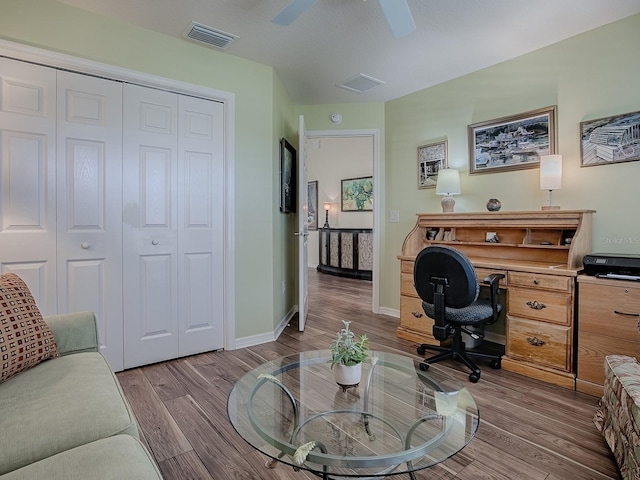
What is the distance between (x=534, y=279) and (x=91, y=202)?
121 inches

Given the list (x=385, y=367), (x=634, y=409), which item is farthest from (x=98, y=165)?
(x=634, y=409)

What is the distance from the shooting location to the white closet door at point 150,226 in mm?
2523

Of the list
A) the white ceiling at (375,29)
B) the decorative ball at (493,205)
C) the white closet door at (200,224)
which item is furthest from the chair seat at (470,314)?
the white ceiling at (375,29)

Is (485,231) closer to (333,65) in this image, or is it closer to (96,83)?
(333,65)

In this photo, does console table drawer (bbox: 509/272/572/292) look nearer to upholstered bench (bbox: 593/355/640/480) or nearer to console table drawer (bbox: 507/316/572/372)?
console table drawer (bbox: 507/316/572/372)

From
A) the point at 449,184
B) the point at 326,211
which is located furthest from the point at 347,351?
the point at 326,211

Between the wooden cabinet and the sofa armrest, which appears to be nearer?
the sofa armrest

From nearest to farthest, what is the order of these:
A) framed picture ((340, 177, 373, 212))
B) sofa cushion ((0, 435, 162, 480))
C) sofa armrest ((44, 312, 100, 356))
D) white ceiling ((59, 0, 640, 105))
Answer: sofa cushion ((0, 435, 162, 480)) → sofa armrest ((44, 312, 100, 356)) → white ceiling ((59, 0, 640, 105)) → framed picture ((340, 177, 373, 212))

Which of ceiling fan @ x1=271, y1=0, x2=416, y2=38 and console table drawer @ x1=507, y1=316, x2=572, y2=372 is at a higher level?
ceiling fan @ x1=271, y1=0, x2=416, y2=38

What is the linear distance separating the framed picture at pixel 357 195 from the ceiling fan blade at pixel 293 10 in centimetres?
506

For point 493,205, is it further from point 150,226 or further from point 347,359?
point 150,226

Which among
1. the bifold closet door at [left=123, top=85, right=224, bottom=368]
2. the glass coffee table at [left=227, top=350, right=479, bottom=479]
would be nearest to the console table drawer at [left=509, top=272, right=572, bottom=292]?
the glass coffee table at [left=227, top=350, right=479, bottom=479]

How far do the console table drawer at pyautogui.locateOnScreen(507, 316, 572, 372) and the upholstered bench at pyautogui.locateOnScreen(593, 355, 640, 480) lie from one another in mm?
586

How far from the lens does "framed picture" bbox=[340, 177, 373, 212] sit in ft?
22.7
